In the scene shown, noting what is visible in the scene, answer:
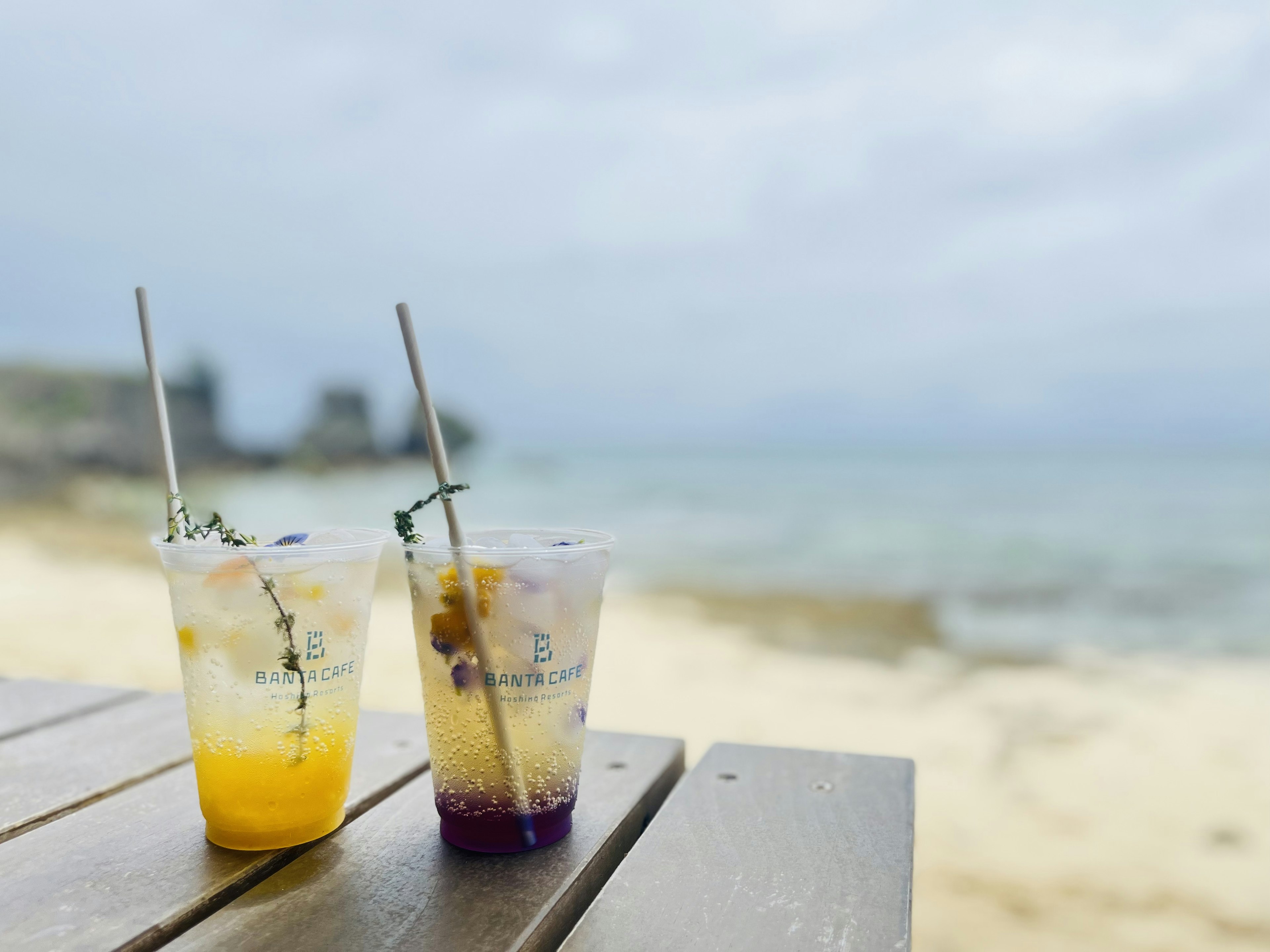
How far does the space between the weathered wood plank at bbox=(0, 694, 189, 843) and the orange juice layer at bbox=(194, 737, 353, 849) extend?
0.59 ft

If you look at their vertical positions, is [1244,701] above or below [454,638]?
below

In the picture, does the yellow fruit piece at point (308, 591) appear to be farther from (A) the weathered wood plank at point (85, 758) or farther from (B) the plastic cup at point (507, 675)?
(A) the weathered wood plank at point (85, 758)

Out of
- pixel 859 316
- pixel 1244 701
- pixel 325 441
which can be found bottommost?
pixel 1244 701

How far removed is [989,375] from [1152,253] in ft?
13.5

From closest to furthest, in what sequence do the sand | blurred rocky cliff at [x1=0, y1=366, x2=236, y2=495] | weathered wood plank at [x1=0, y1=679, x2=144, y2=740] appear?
weathered wood plank at [x1=0, y1=679, x2=144, y2=740] → the sand → blurred rocky cliff at [x1=0, y1=366, x2=236, y2=495]

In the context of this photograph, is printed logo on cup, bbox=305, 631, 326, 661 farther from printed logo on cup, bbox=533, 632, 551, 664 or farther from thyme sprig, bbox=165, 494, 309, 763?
printed logo on cup, bbox=533, 632, 551, 664

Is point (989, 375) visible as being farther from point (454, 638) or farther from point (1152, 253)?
point (454, 638)

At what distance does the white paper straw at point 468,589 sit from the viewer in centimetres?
67

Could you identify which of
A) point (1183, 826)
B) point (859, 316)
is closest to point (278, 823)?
point (1183, 826)

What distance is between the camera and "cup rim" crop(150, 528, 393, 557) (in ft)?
2.16

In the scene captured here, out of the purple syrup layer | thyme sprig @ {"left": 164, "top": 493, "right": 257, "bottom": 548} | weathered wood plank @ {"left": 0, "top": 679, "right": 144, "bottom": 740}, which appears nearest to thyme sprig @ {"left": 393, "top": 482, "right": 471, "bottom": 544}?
thyme sprig @ {"left": 164, "top": 493, "right": 257, "bottom": 548}

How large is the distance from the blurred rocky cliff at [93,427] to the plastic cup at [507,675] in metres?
14.1

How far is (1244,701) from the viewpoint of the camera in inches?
174

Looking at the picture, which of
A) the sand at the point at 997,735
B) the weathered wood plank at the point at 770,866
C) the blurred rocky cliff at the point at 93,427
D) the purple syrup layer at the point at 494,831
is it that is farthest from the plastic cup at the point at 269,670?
the blurred rocky cliff at the point at 93,427
